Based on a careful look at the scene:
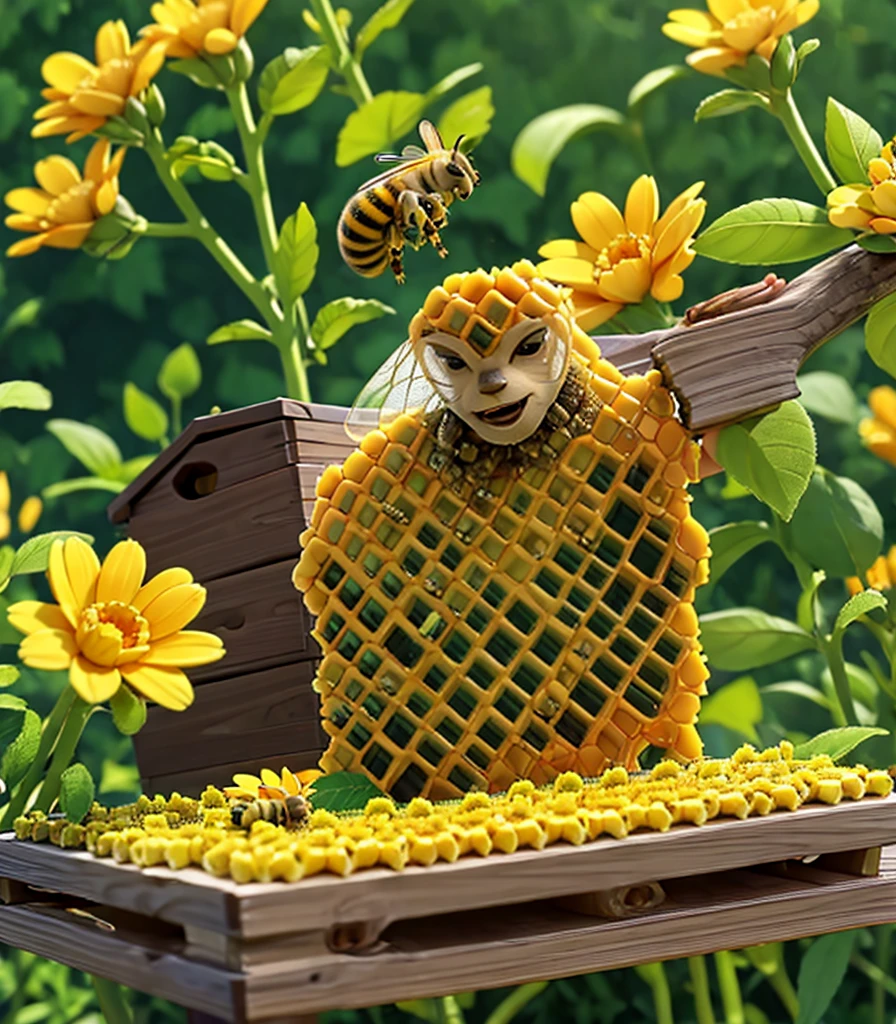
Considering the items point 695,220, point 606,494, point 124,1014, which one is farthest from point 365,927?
point 124,1014

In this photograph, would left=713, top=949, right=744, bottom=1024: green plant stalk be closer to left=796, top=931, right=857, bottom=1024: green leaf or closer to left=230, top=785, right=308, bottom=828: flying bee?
left=796, top=931, right=857, bottom=1024: green leaf

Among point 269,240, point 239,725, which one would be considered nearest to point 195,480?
point 239,725

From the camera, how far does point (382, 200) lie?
749 mm

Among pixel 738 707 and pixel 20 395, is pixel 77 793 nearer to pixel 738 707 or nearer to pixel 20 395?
pixel 20 395

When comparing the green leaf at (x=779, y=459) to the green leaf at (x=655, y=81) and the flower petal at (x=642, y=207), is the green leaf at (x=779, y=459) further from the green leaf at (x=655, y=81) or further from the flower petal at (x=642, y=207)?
the green leaf at (x=655, y=81)

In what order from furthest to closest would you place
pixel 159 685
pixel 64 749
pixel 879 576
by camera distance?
pixel 879 576
pixel 64 749
pixel 159 685

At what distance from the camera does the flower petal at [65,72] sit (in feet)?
3.66

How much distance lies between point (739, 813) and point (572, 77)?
45.5 inches

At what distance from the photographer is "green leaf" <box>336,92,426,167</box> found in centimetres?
121

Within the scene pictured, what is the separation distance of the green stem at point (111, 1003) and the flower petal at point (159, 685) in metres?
0.52

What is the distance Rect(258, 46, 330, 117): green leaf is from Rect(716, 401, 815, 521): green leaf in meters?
0.58

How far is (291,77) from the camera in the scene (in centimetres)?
117

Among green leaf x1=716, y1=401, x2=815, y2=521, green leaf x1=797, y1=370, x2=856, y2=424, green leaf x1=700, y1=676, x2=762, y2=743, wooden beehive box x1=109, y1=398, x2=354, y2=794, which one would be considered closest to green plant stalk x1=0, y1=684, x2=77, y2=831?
wooden beehive box x1=109, y1=398, x2=354, y2=794

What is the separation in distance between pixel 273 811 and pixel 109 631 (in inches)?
5.2
